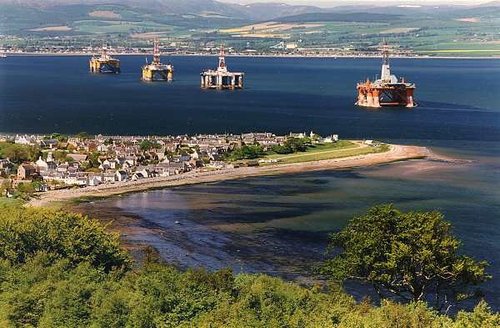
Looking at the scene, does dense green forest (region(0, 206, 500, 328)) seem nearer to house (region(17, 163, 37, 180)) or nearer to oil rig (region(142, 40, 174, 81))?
house (region(17, 163, 37, 180))

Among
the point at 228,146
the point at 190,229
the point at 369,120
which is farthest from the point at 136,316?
the point at 369,120

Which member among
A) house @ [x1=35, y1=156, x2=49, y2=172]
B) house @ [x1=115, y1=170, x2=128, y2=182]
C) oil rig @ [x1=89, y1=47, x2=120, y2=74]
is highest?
house @ [x1=35, y1=156, x2=49, y2=172]

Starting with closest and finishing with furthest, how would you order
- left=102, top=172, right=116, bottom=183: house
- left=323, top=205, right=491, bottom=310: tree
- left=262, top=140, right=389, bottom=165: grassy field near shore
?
left=323, top=205, right=491, bottom=310: tree → left=102, top=172, right=116, bottom=183: house → left=262, top=140, right=389, bottom=165: grassy field near shore

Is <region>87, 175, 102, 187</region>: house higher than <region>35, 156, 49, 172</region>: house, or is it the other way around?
<region>35, 156, 49, 172</region>: house

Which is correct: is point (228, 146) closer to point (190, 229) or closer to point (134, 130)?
point (134, 130)

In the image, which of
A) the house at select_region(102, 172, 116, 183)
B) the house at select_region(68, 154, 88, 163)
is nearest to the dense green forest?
the house at select_region(102, 172, 116, 183)

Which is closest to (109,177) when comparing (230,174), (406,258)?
(230,174)

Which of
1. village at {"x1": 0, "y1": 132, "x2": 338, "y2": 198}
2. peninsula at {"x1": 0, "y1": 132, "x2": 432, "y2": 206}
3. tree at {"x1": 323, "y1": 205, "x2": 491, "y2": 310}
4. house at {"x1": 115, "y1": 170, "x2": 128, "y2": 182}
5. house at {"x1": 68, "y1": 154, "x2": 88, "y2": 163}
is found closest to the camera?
tree at {"x1": 323, "y1": 205, "x2": 491, "y2": 310}

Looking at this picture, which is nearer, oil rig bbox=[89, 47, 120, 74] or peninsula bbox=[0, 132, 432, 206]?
peninsula bbox=[0, 132, 432, 206]
